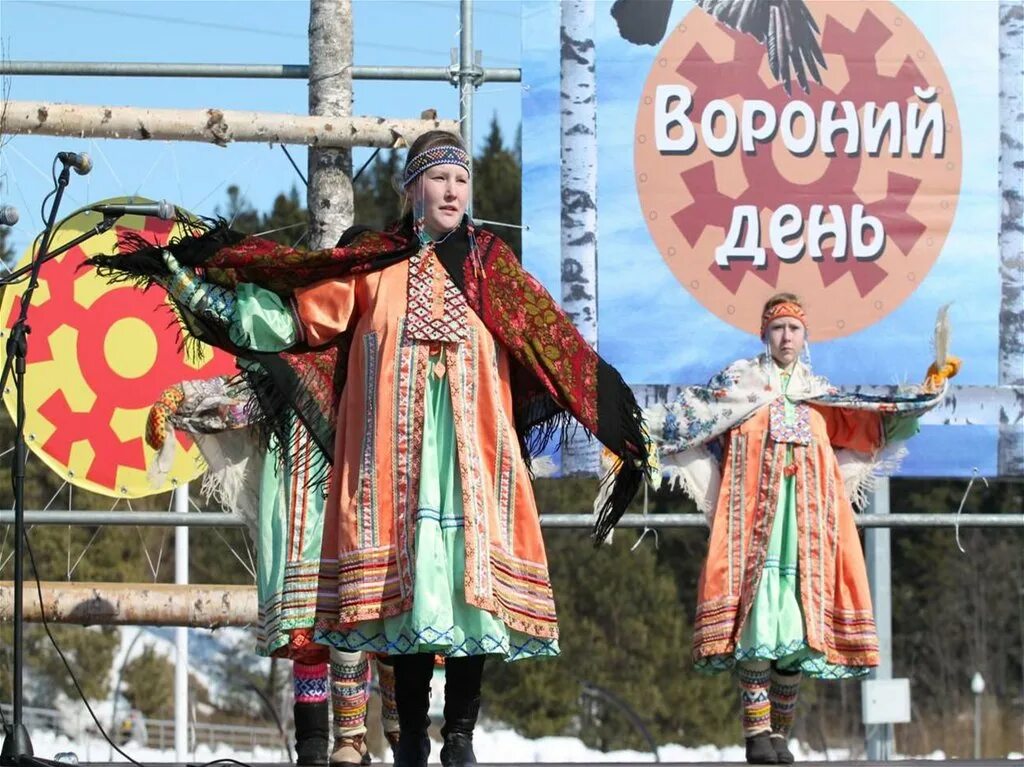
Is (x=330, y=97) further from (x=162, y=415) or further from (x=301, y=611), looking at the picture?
(x=301, y=611)

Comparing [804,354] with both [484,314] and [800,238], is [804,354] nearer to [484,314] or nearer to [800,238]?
[800,238]

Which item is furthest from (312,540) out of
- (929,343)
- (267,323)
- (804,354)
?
(929,343)

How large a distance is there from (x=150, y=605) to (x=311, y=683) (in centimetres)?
241

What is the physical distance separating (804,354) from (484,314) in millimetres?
2848

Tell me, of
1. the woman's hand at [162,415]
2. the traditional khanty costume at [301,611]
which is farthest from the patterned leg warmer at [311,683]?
the woman's hand at [162,415]

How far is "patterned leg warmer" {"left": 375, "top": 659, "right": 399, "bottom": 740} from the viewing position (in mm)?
6293

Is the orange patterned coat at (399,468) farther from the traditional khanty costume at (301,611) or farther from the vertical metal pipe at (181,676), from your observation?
the vertical metal pipe at (181,676)

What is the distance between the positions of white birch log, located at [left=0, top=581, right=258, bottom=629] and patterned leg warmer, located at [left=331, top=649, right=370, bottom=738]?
2.18m

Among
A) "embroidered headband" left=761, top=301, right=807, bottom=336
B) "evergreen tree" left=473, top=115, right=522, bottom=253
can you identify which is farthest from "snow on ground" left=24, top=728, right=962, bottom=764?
"embroidered headband" left=761, top=301, right=807, bottom=336

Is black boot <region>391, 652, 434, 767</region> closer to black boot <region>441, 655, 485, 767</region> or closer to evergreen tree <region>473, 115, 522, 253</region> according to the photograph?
black boot <region>441, 655, 485, 767</region>

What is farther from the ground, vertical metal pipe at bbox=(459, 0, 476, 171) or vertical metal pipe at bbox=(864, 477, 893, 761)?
vertical metal pipe at bbox=(459, 0, 476, 171)

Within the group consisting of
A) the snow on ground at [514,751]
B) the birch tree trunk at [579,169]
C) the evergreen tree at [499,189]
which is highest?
the evergreen tree at [499,189]

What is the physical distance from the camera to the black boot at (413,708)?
4.47m

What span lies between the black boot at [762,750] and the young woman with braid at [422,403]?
6.90ft
